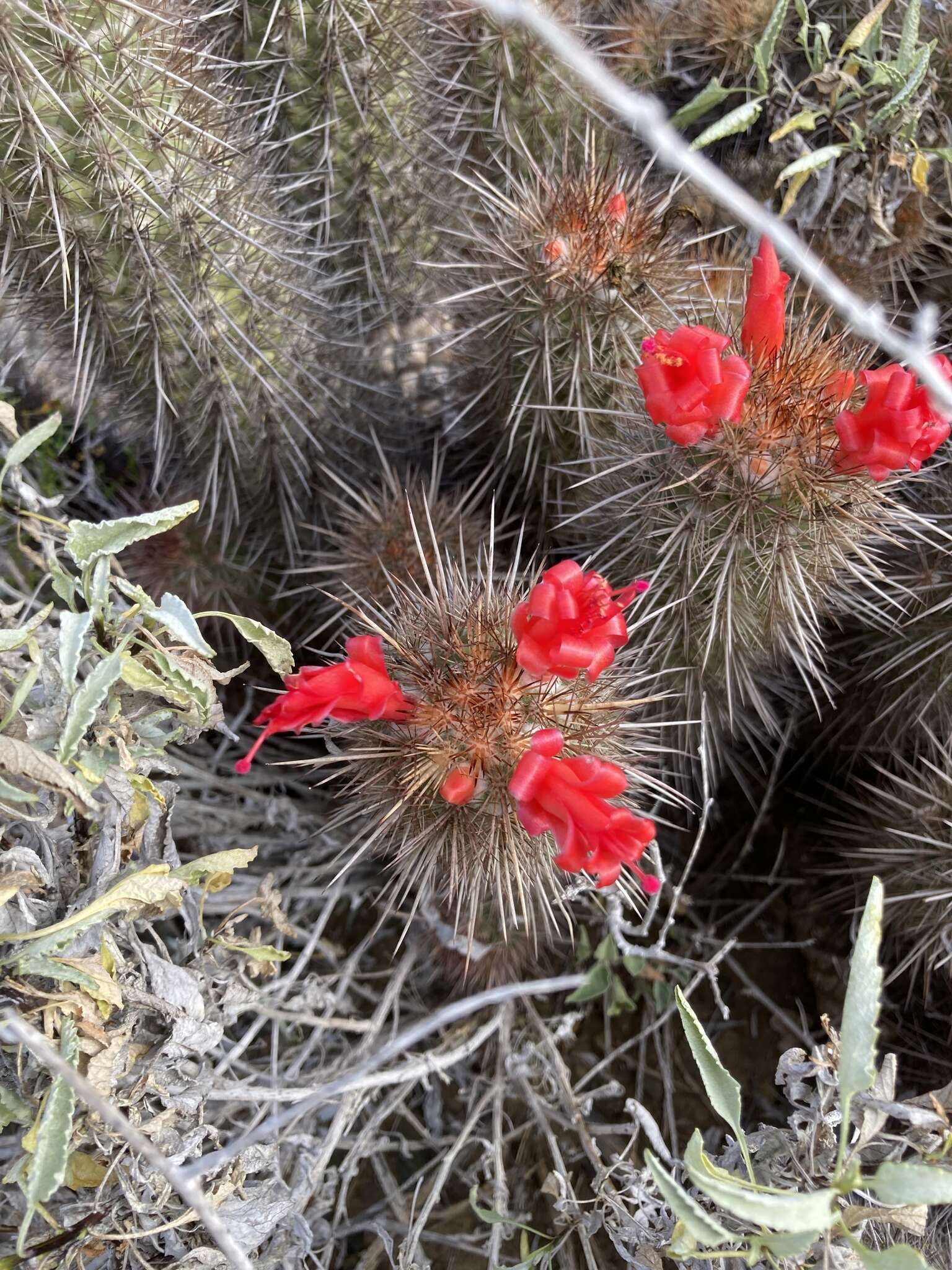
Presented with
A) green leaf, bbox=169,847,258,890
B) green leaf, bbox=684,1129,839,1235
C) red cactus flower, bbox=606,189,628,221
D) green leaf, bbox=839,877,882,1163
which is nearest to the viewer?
green leaf, bbox=684,1129,839,1235

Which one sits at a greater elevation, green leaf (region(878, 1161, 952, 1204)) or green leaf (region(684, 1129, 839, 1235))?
green leaf (region(878, 1161, 952, 1204))

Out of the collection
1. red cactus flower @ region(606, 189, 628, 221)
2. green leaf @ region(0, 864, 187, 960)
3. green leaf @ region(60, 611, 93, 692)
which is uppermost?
red cactus flower @ region(606, 189, 628, 221)

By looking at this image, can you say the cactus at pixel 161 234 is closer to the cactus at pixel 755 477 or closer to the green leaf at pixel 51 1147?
the cactus at pixel 755 477

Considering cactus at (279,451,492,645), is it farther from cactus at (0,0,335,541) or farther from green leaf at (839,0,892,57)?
green leaf at (839,0,892,57)

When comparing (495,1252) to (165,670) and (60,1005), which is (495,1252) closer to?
(60,1005)

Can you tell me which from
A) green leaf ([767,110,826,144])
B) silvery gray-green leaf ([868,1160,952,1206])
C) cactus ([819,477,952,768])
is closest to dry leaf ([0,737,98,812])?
silvery gray-green leaf ([868,1160,952,1206])

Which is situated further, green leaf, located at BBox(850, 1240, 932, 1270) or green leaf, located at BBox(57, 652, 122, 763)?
green leaf, located at BBox(57, 652, 122, 763)

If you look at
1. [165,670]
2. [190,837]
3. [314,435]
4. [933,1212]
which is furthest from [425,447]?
[933,1212]
